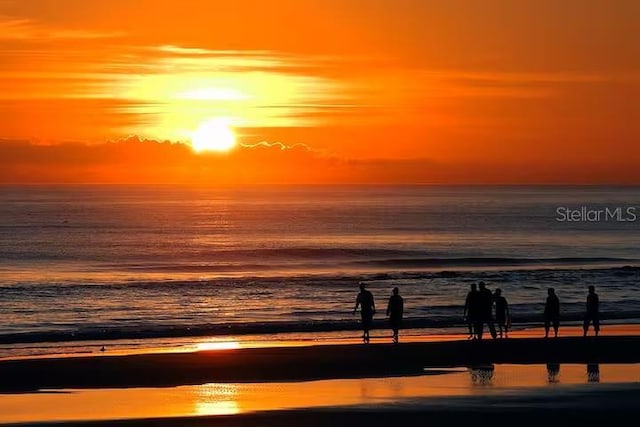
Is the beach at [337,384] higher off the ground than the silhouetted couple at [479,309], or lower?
lower

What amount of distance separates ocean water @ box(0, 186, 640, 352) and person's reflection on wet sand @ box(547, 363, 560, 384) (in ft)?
35.7

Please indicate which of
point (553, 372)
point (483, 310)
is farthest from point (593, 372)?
point (483, 310)

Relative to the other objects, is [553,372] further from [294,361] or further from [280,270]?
[280,270]

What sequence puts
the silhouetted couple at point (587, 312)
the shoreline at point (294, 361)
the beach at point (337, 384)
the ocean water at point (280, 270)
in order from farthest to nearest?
the ocean water at point (280, 270) → the silhouetted couple at point (587, 312) → the shoreline at point (294, 361) → the beach at point (337, 384)

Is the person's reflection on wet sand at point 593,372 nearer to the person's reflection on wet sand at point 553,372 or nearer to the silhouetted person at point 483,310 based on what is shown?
the person's reflection on wet sand at point 553,372

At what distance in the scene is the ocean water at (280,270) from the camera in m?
36.3

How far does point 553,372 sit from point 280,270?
152 ft

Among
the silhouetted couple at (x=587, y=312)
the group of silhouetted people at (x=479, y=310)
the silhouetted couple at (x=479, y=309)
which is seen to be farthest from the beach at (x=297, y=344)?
the silhouetted couple at (x=479, y=309)

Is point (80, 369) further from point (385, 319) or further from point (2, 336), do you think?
point (385, 319)

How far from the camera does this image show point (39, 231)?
117m

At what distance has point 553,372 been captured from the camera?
20953 mm

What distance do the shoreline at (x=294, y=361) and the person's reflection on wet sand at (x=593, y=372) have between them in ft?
2.22

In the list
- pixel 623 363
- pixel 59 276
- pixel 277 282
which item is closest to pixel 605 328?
pixel 623 363

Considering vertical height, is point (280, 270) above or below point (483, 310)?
above
